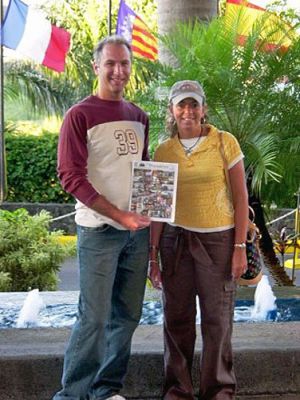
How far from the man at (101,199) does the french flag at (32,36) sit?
7.29 metres

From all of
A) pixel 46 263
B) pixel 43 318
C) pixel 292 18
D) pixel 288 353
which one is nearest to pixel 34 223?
pixel 46 263

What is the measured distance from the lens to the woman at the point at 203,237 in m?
3.88

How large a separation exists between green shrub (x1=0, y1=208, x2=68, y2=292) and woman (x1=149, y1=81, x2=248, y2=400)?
390 cm

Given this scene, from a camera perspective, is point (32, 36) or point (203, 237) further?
point (32, 36)

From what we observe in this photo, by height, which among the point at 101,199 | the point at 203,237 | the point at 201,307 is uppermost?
the point at 101,199

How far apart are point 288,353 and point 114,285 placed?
1.28 m

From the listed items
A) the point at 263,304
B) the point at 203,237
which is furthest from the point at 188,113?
the point at 263,304

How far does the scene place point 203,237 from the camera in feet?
12.9

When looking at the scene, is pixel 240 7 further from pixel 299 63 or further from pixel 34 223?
pixel 34 223

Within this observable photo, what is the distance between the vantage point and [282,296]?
21.4ft

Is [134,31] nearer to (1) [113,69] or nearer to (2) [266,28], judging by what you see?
(2) [266,28]

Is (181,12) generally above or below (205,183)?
above

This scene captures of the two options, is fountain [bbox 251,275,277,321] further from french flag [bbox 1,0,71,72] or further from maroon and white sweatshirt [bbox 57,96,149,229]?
french flag [bbox 1,0,71,72]

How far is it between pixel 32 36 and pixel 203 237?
7.79 m
